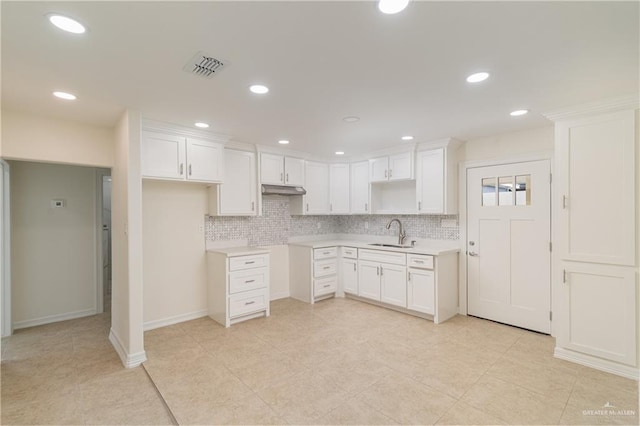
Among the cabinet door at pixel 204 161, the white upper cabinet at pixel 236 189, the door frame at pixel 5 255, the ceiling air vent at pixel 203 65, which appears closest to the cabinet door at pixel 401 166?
the white upper cabinet at pixel 236 189

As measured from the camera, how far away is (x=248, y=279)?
402cm

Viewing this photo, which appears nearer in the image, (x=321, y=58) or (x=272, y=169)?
(x=321, y=58)

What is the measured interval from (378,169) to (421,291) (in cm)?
198

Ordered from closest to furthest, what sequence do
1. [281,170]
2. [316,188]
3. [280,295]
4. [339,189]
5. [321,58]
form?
1. [321,58]
2. [281,170]
3. [280,295]
4. [316,188]
5. [339,189]

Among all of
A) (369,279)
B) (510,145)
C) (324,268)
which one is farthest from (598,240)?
(324,268)

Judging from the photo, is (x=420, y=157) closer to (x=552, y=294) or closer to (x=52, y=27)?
(x=552, y=294)

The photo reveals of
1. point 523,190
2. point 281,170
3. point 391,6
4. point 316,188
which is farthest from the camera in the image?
point 316,188

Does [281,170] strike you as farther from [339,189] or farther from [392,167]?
[392,167]

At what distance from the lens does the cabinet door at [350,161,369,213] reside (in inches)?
201

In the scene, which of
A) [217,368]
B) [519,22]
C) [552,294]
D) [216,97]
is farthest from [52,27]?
[552,294]

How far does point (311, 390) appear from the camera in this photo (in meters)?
2.44

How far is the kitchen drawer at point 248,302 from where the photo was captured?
388 centimetres

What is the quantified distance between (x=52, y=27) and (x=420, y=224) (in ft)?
14.6

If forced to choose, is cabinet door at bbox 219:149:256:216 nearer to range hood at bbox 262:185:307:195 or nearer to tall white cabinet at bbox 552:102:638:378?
range hood at bbox 262:185:307:195
